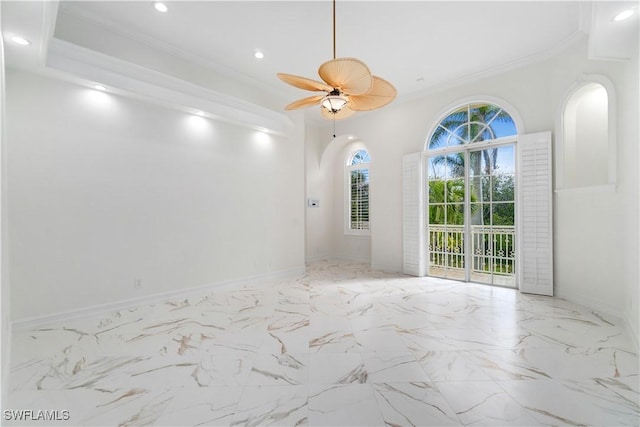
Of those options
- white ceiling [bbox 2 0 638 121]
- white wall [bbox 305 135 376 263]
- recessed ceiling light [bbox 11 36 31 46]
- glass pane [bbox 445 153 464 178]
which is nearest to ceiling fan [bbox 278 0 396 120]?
white ceiling [bbox 2 0 638 121]

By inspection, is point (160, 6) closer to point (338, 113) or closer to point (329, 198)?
point (338, 113)

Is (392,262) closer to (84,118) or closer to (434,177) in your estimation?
(434,177)

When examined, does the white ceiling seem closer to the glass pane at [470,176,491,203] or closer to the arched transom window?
the arched transom window

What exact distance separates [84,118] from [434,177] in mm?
5286

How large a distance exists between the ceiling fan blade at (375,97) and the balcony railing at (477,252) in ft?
10.3

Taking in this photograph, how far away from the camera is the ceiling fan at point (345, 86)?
234 cm

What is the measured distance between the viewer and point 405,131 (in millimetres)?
5574

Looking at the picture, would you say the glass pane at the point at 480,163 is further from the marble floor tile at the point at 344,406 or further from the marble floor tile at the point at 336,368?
the marble floor tile at the point at 344,406

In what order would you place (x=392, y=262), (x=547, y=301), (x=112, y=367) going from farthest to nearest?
(x=392, y=262)
(x=547, y=301)
(x=112, y=367)

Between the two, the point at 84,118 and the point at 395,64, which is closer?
the point at 84,118

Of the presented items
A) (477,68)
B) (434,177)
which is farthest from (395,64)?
(434,177)

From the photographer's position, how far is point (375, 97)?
2834 mm

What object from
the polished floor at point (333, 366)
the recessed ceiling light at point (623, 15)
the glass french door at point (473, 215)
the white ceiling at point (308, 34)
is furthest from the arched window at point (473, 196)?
the recessed ceiling light at point (623, 15)

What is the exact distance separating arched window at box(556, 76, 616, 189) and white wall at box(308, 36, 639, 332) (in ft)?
0.43
